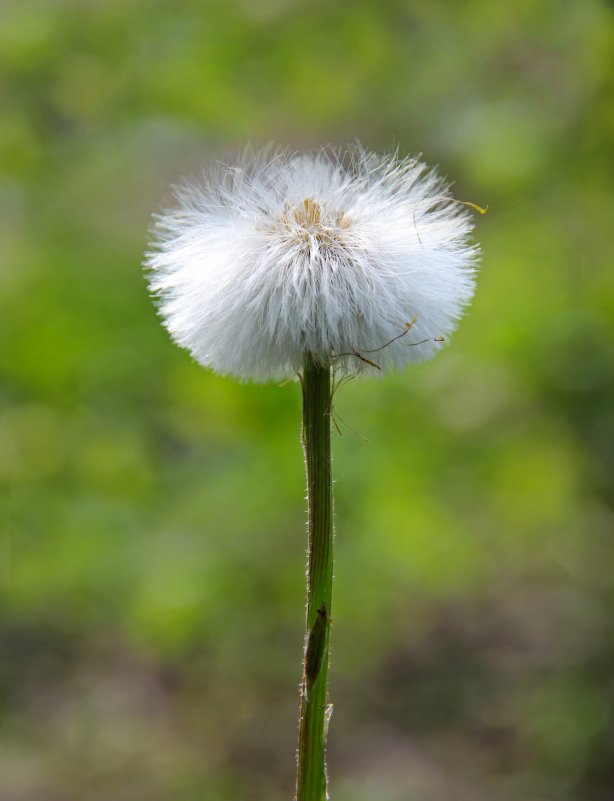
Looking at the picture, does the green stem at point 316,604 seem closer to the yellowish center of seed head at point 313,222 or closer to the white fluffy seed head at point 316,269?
the white fluffy seed head at point 316,269

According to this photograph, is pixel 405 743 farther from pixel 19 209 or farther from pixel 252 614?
pixel 19 209

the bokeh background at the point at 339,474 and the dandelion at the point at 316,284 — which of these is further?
the bokeh background at the point at 339,474

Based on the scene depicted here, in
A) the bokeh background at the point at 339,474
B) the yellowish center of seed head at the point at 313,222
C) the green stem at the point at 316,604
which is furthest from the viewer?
the bokeh background at the point at 339,474

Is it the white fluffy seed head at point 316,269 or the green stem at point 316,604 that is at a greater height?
the white fluffy seed head at point 316,269

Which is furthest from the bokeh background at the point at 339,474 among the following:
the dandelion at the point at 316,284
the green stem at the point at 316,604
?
the green stem at the point at 316,604

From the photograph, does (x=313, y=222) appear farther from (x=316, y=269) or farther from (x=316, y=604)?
(x=316, y=604)

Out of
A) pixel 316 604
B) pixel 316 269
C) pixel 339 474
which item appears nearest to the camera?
pixel 316 604

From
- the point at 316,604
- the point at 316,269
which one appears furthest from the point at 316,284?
the point at 316,604
